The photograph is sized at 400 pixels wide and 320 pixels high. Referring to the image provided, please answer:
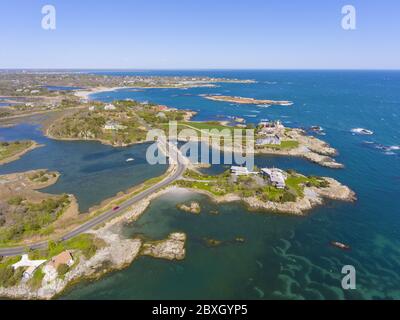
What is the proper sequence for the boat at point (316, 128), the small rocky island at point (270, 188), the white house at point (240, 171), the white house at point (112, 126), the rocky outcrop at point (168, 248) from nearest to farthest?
the rocky outcrop at point (168, 248), the small rocky island at point (270, 188), the white house at point (240, 171), the white house at point (112, 126), the boat at point (316, 128)

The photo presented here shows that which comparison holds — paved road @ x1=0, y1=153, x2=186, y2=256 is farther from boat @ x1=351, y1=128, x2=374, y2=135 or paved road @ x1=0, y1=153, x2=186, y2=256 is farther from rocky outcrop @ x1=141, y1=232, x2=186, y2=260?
boat @ x1=351, y1=128, x2=374, y2=135

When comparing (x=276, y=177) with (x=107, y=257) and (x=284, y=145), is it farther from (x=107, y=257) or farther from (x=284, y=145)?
(x=107, y=257)

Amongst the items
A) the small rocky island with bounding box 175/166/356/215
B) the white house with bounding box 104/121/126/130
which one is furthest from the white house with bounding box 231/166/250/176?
the white house with bounding box 104/121/126/130

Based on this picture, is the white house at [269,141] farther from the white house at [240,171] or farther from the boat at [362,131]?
the boat at [362,131]

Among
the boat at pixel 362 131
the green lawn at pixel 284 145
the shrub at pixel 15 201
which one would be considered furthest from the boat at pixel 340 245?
the boat at pixel 362 131

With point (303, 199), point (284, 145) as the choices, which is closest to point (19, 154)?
point (303, 199)

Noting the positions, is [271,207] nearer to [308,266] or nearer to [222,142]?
[308,266]
